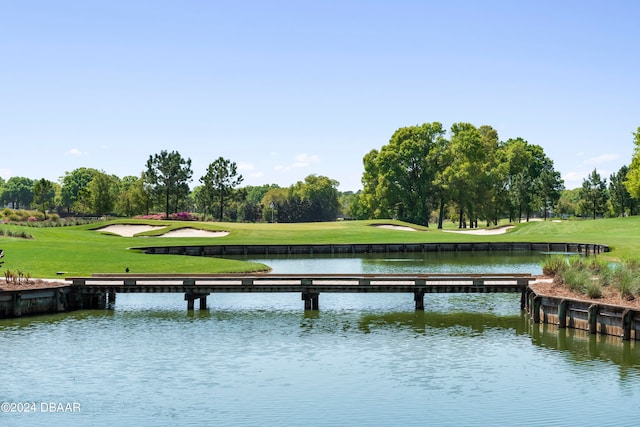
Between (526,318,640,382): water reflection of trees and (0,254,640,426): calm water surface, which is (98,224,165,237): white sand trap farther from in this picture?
(526,318,640,382): water reflection of trees

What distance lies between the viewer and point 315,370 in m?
27.3

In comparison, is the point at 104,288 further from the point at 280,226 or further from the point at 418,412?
the point at 280,226

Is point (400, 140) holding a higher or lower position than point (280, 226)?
higher

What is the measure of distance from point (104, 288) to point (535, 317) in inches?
804

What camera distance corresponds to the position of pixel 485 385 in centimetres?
2520

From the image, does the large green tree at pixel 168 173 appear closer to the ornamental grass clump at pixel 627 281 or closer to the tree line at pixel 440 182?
the tree line at pixel 440 182

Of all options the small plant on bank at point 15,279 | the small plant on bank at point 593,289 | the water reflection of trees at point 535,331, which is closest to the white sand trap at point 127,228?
the small plant on bank at point 15,279

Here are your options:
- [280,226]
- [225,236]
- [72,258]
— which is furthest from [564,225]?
[72,258]

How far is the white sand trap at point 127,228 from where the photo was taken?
100062mm

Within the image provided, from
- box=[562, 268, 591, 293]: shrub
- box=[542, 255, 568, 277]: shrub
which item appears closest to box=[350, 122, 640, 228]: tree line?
box=[542, 255, 568, 277]: shrub

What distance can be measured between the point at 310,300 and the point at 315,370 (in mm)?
13873

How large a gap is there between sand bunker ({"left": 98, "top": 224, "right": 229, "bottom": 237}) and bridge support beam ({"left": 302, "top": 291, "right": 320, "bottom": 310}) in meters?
58.4

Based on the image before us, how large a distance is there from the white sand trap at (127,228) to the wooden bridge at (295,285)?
5826 centimetres

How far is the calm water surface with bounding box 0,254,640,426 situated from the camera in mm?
22375
